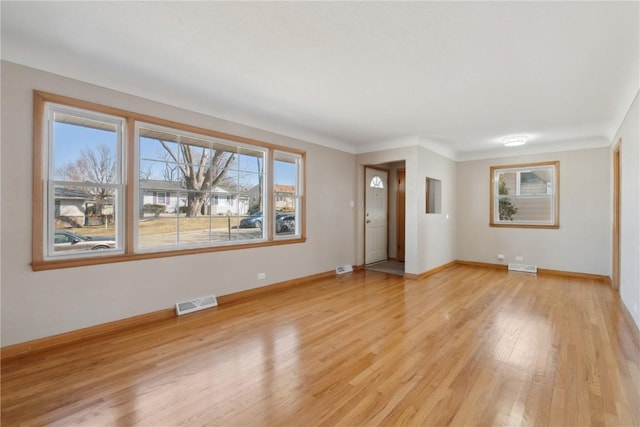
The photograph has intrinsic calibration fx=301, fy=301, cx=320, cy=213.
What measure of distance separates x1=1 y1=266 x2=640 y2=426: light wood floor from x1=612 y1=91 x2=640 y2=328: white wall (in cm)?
32

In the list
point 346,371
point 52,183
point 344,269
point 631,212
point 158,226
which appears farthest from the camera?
point 344,269

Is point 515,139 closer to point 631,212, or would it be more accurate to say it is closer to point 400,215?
point 631,212

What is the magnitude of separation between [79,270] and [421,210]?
16.2ft

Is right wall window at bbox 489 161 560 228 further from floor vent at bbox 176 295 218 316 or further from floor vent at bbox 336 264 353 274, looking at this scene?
floor vent at bbox 176 295 218 316

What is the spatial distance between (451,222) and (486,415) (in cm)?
549

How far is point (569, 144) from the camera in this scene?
5637mm

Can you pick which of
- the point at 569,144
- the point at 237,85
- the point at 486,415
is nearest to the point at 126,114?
the point at 237,85

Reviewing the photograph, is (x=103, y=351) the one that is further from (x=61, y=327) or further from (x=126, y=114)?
(x=126, y=114)

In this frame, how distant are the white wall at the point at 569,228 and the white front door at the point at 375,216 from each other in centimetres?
202

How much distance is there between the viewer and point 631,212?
131 inches

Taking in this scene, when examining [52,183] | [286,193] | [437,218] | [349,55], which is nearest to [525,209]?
[437,218]

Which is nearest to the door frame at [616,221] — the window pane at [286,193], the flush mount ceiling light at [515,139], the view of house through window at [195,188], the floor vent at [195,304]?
the flush mount ceiling light at [515,139]

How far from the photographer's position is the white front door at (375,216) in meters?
6.55

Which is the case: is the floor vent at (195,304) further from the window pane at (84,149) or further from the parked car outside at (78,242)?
the window pane at (84,149)
